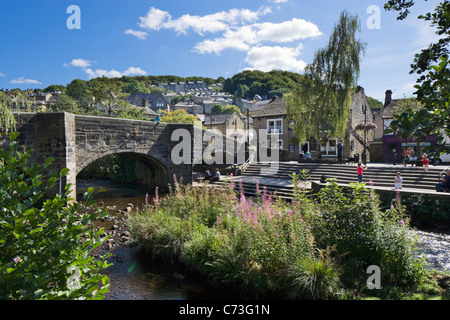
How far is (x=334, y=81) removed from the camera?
75.3ft

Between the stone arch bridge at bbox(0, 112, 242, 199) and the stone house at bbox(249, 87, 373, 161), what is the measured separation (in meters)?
12.9

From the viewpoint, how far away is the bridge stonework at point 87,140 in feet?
44.0

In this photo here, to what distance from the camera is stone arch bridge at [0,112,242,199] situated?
13430 millimetres

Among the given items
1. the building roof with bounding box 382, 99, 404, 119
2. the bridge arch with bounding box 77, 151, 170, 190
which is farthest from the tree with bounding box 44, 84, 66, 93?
the building roof with bounding box 382, 99, 404, 119

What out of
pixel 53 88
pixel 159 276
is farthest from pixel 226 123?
pixel 53 88

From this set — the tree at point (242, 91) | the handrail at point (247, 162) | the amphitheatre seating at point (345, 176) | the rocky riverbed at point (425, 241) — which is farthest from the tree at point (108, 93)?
the tree at point (242, 91)

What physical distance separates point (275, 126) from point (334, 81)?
47.9ft

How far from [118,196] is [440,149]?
18659 millimetres

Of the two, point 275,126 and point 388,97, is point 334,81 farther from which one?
point 388,97

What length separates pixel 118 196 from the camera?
19266 millimetres

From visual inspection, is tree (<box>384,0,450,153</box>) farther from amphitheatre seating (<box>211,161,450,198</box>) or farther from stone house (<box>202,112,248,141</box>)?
stone house (<box>202,112,248,141</box>)

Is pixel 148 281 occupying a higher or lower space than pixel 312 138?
lower
